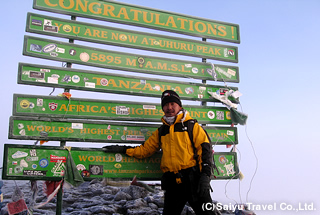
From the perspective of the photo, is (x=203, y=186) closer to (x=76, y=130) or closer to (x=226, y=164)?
(x=226, y=164)

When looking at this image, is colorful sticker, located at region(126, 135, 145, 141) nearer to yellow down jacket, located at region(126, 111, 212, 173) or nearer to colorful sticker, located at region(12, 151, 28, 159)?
yellow down jacket, located at region(126, 111, 212, 173)

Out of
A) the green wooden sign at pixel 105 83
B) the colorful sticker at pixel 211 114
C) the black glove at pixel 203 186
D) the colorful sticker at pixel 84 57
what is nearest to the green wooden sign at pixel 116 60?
the colorful sticker at pixel 84 57

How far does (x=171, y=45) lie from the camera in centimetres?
691

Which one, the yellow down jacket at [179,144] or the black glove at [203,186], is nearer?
the black glove at [203,186]

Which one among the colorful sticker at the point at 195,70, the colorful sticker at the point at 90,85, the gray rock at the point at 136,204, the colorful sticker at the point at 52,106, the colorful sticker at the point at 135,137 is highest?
the colorful sticker at the point at 195,70

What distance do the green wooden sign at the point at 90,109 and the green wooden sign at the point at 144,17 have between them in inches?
78.9

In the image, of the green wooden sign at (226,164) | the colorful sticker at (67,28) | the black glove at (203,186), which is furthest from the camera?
the green wooden sign at (226,164)

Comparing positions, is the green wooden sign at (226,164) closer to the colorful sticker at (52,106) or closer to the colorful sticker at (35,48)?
the colorful sticker at (52,106)

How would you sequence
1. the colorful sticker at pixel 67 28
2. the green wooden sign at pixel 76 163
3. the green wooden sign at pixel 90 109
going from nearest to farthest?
the green wooden sign at pixel 76 163, the green wooden sign at pixel 90 109, the colorful sticker at pixel 67 28

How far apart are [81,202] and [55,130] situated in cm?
274

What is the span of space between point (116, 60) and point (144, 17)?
138 cm

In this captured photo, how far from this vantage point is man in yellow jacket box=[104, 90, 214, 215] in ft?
15.5

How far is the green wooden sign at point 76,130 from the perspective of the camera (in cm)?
544

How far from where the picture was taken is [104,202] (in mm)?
7176
